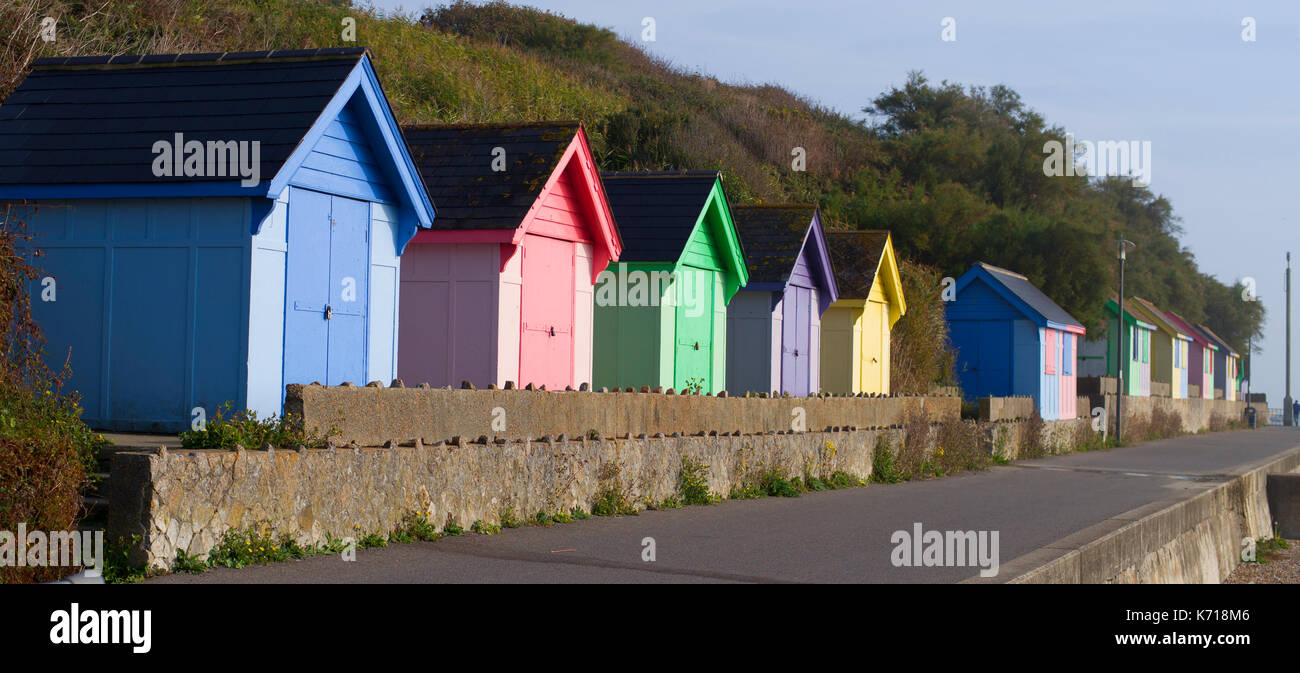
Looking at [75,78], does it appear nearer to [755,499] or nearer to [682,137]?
[755,499]

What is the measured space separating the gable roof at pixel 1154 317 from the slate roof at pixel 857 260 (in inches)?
1117

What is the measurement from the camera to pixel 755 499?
1557cm

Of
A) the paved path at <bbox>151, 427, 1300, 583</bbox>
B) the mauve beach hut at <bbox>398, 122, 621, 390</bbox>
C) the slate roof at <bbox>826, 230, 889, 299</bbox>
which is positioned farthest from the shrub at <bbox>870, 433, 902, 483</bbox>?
the slate roof at <bbox>826, 230, 889, 299</bbox>

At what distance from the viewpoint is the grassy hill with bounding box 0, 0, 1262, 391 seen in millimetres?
25281

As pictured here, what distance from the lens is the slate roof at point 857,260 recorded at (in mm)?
25922

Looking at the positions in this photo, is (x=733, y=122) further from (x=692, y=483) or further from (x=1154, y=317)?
(x=692, y=483)

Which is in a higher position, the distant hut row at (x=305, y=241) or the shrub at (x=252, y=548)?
the distant hut row at (x=305, y=241)

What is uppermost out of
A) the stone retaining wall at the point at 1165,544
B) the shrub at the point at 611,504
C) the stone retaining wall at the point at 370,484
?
the stone retaining wall at the point at 370,484

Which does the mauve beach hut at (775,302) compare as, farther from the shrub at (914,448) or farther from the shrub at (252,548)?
the shrub at (252,548)

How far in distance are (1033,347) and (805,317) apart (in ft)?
41.6

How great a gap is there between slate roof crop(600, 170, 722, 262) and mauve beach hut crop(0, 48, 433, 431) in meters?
7.20

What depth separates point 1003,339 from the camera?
35.1 meters

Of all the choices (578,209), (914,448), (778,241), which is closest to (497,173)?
(578,209)

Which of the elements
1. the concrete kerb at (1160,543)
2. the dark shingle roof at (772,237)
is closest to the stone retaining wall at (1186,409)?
the concrete kerb at (1160,543)
